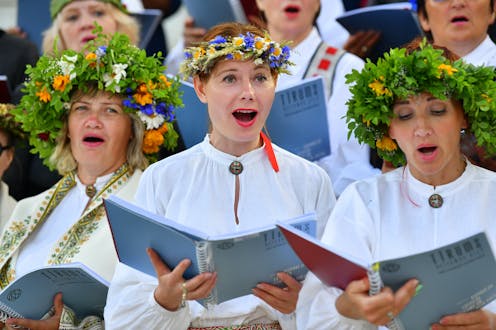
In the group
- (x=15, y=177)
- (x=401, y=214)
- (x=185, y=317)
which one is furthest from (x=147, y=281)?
(x=15, y=177)

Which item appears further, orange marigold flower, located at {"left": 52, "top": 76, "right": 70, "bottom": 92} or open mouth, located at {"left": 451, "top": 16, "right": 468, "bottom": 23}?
open mouth, located at {"left": 451, "top": 16, "right": 468, "bottom": 23}

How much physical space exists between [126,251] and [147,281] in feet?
0.88

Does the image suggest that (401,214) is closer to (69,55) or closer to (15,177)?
(69,55)

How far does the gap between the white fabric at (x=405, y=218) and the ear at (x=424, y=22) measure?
1.64m

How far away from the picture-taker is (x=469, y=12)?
5320 mm

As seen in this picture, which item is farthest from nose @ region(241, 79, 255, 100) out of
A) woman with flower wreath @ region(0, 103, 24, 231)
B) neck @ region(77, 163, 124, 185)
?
woman with flower wreath @ region(0, 103, 24, 231)

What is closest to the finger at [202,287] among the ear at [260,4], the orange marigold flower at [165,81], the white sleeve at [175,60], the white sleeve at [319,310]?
the white sleeve at [319,310]

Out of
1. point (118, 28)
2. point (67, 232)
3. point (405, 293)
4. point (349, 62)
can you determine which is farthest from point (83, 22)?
point (405, 293)

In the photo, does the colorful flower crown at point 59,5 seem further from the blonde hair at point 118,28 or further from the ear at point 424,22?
the ear at point 424,22

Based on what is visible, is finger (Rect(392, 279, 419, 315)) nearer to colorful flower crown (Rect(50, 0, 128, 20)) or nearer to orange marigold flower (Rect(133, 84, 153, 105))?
orange marigold flower (Rect(133, 84, 153, 105))

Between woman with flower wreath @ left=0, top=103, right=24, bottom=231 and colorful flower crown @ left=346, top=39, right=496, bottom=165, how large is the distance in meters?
2.33

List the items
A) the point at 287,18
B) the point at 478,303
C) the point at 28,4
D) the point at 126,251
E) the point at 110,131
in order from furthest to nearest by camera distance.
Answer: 1. the point at 28,4
2. the point at 287,18
3. the point at 110,131
4. the point at 126,251
5. the point at 478,303

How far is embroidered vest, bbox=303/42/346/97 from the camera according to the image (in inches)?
220

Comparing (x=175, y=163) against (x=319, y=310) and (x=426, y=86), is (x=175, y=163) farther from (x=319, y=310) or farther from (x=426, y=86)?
(x=426, y=86)
